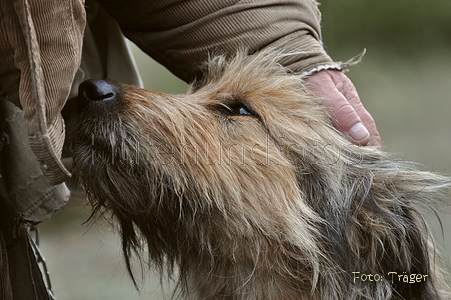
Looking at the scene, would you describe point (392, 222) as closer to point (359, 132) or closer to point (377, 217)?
point (377, 217)

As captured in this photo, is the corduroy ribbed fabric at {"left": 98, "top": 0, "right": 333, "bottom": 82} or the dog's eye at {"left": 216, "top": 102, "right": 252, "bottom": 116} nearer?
the dog's eye at {"left": 216, "top": 102, "right": 252, "bottom": 116}

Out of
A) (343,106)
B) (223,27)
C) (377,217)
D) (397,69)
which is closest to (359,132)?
(343,106)

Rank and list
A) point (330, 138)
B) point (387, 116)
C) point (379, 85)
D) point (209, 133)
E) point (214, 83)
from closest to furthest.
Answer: point (209, 133), point (330, 138), point (214, 83), point (387, 116), point (379, 85)

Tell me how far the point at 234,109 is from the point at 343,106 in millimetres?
555

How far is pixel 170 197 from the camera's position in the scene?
106 inches

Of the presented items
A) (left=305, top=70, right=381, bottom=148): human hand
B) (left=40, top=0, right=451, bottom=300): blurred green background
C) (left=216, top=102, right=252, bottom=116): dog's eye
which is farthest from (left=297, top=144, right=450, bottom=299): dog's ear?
(left=40, top=0, right=451, bottom=300): blurred green background

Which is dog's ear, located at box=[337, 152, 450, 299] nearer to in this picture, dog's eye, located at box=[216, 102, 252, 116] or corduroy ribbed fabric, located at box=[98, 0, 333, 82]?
dog's eye, located at box=[216, 102, 252, 116]

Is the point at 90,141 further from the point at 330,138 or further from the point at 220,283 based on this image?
the point at 330,138

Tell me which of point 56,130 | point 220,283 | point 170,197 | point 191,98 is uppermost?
point 56,130

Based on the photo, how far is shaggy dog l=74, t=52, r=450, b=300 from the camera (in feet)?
8.70

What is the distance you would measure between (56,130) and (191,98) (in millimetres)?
978

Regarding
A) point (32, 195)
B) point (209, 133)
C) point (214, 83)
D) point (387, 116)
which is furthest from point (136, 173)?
point (387, 116)

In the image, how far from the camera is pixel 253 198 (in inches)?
108

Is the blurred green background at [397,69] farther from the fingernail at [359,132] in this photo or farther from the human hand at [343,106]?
the fingernail at [359,132]
